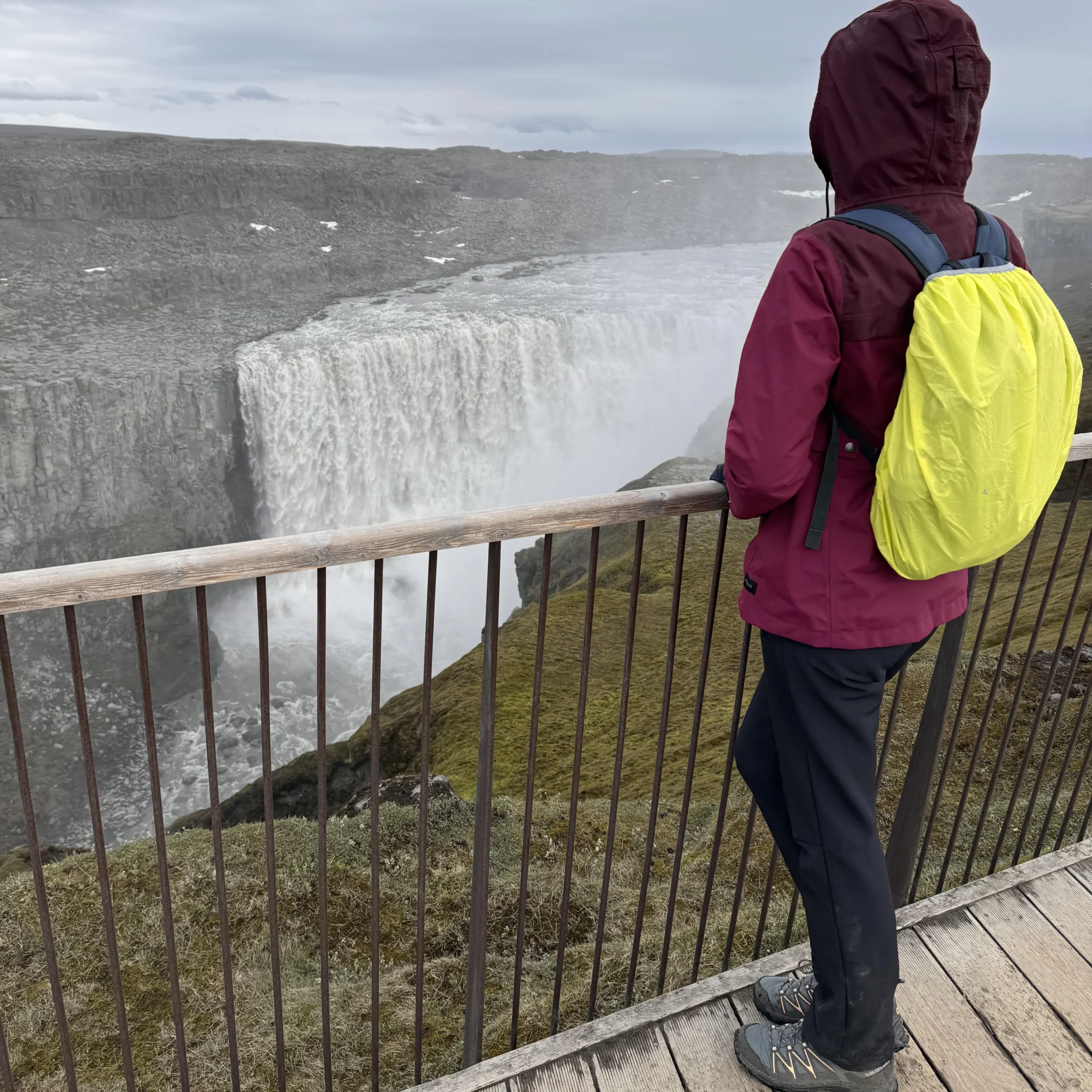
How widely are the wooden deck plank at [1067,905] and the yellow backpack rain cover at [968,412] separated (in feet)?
6.39

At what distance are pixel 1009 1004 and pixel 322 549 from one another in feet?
8.19

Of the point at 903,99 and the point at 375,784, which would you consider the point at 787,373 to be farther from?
the point at 375,784

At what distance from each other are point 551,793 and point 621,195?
328 feet

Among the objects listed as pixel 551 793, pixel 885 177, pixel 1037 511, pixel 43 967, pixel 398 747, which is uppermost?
pixel 885 177

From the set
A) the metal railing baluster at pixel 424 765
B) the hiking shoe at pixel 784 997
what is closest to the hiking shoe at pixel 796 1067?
the hiking shoe at pixel 784 997

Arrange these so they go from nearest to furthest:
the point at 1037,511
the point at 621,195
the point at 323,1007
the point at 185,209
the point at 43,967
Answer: the point at 1037,511, the point at 323,1007, the point at 43,967, the point at 185,209, the point at 621,195

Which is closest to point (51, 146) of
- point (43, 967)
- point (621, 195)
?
point (621, 195)

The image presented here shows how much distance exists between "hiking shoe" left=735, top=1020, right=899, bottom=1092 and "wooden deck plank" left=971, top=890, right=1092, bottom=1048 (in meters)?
0.65

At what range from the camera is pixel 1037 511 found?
1946 millimetres

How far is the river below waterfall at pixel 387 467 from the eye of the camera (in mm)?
29672

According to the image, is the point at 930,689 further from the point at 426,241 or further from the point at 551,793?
the point at 426,241

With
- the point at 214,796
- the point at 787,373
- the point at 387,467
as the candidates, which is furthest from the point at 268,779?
the point at 387,467

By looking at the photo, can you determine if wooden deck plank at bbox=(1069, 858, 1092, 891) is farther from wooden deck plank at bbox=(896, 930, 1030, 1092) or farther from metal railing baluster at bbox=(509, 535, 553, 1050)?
metal railing baluster at bbox=(509, 535, 553, 1050)

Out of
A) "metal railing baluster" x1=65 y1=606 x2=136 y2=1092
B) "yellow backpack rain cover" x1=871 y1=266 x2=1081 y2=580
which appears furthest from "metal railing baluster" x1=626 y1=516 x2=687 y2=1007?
"metal railing baluster" x1=65 y1=606 x2=136 y2=1092
